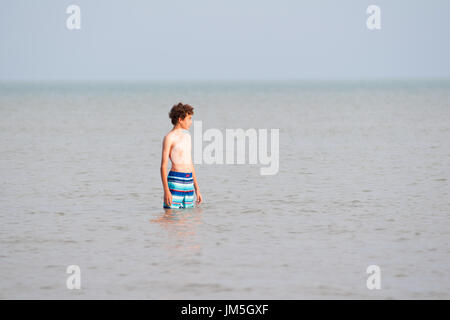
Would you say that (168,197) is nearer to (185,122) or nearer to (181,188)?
(181,188)

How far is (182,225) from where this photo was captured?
37.0ft

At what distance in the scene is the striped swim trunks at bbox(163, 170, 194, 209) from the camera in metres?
11.9

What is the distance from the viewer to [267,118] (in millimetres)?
41844

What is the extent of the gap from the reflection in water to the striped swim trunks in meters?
0.12

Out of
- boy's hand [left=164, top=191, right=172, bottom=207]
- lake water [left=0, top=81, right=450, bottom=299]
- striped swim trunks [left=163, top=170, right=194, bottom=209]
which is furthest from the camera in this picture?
striped swim trunks [left=163, top=170, right=194, bottom=209]

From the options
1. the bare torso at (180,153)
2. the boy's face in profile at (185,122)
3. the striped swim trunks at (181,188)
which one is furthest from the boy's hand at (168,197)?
the boy's face in profile at (185,122)

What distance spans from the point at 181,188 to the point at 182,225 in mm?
899

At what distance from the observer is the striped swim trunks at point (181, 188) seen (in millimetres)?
11906

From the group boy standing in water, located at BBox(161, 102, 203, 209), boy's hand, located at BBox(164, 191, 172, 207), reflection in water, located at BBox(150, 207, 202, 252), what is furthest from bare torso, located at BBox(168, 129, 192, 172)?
reflection in water, located at BBox(150, 207, 202, 252)

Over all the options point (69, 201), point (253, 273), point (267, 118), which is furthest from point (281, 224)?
point (267, 118)

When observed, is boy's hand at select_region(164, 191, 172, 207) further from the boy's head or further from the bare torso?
the boy's head

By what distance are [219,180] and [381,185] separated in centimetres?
324
